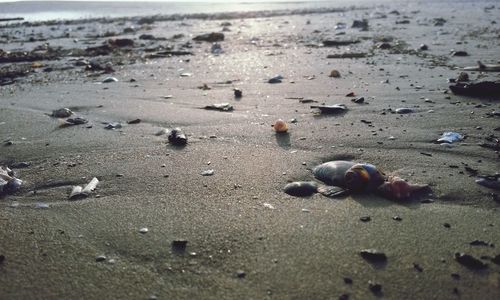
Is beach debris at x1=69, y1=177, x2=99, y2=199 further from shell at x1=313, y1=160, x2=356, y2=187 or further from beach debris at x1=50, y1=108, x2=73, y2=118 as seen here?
beach debris at x1=50, y1=108, x2=73, y2=118

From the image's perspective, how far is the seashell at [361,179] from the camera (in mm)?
2297

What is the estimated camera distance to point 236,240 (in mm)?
1907

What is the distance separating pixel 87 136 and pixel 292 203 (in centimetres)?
203

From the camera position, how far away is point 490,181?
7.61 feet

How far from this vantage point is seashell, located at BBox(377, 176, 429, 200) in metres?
2.22

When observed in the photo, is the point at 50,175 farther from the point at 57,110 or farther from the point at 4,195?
the point at 57,110

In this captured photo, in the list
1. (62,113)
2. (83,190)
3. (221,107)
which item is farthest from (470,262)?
(62,113)

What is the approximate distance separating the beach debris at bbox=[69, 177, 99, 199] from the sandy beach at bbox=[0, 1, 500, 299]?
0.03 m

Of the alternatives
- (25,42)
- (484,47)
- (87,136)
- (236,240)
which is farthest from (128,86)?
(25,42)

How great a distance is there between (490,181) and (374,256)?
104cm

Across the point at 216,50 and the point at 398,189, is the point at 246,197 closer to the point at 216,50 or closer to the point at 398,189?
the point at 398,189

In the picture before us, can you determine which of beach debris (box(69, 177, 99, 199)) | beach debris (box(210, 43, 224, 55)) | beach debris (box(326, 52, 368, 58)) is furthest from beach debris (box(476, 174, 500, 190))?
beach debris (box(210, 43, 224, 55))

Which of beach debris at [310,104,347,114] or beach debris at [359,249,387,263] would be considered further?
beach debris at [310,104,347,114]

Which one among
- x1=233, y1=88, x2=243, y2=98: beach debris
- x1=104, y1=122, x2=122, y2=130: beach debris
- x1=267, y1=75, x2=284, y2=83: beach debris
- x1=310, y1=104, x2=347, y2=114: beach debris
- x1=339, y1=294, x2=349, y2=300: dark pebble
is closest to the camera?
x1=339, y1=294, x2=349, y2=300: dark pebble
